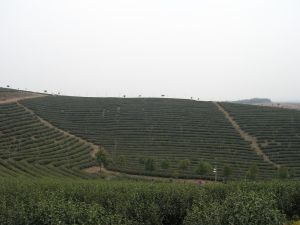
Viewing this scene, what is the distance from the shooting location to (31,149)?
5881cm

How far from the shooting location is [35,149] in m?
59.1

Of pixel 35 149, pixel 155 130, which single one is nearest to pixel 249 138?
pixel 155 130

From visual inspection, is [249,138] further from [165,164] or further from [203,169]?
[165,164]

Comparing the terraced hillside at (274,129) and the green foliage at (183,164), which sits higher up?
the terraced hillside at (274,129)

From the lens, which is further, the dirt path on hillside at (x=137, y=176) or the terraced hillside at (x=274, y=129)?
the terraced hillside at (x=274, y=129)

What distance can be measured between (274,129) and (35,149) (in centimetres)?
4298

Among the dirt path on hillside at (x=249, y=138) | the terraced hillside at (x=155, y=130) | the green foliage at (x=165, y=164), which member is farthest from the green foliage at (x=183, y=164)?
the dirt path on hillside at (x=249, y=138)

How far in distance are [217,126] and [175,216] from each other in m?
56.6

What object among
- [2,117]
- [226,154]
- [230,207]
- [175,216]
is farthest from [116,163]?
[230,207]

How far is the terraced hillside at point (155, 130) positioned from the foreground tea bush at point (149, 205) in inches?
1093

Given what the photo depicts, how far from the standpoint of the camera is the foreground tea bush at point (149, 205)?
17.5 meters

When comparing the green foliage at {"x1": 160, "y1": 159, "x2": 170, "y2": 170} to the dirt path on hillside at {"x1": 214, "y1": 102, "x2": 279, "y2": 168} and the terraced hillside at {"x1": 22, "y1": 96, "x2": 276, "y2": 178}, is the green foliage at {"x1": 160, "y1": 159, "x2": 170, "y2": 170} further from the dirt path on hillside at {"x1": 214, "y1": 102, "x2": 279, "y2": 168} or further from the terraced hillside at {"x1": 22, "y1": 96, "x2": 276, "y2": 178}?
the dirt path on hillside at {"x1": 214, "y1": 102, "x2": 279, "y2": 168}

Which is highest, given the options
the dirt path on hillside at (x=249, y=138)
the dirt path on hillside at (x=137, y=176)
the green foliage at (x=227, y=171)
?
the dirt path on hillside at (x=249, y=138)

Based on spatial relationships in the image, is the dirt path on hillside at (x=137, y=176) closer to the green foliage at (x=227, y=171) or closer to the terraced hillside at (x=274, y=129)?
the green foliage at (x=227, y=171)
